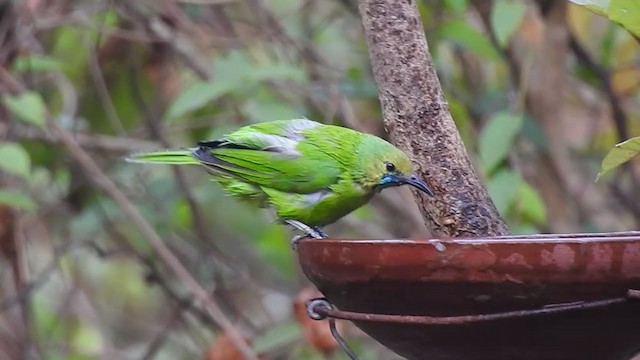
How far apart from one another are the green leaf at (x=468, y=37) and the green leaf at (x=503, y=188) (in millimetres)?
557

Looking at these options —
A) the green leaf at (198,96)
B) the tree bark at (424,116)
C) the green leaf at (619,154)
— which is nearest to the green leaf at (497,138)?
the green leaf at (198,96)

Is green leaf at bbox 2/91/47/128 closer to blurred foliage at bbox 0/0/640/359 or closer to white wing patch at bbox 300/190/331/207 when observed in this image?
blurred foliage at bbox 0/0/640/359

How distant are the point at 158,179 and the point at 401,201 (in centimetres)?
112

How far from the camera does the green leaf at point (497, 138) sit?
3.28 m

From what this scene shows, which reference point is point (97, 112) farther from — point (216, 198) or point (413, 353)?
point (413, 353)

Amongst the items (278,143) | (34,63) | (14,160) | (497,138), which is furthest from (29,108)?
(497,138)

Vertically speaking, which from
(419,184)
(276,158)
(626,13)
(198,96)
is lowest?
(198,96)

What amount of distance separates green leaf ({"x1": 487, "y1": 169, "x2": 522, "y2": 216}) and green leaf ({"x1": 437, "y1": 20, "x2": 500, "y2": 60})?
1.83 feet

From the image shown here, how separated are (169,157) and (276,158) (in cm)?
42

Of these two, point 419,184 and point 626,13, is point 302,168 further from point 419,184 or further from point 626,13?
point 626,13

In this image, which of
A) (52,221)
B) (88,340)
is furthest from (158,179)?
(88,340)

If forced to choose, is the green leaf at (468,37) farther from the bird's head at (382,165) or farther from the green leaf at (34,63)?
the green leaf at (34,63)

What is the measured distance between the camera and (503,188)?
3.33 meters

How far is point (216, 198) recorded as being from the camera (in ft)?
15.4
